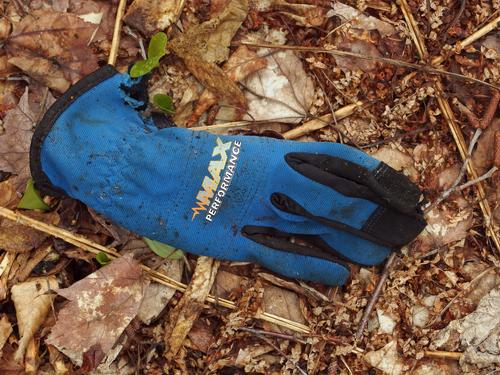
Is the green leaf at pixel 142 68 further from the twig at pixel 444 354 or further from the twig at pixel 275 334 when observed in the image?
the twig at pixel 444 354

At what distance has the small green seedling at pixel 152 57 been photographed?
249cm

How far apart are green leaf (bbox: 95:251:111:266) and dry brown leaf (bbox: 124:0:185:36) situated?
1.05 m

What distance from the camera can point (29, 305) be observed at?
2.46 metres

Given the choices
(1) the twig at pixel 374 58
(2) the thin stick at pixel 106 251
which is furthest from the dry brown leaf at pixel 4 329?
(1) the twig at pixel 374 58

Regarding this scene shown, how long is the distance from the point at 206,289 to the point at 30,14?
1501mm

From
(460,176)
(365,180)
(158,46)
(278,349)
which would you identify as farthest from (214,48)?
(278,349)

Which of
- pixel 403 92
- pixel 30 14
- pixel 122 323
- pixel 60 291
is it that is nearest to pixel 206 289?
pixel 122 323

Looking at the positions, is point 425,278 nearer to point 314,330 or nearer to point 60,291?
point 314,330

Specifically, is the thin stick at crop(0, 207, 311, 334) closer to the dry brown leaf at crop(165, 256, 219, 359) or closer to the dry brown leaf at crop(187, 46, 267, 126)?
the dry brown leaf at crop(165, 256, 219, 359)

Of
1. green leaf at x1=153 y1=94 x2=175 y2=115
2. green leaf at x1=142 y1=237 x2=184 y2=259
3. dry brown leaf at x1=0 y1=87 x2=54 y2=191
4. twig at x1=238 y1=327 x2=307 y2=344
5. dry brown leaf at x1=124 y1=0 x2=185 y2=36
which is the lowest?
twig at x1=238 y1=327 x2=307 y2=344

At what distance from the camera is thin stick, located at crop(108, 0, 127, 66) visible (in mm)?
2609

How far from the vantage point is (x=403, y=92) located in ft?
8.68

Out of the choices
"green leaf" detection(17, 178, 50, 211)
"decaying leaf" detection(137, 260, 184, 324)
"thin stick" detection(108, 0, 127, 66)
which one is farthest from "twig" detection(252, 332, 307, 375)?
"thin stick" detection(108, 0, 127, 66)

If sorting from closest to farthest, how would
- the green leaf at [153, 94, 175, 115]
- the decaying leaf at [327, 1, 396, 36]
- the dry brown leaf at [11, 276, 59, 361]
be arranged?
1. the dry brown leaf at [11, 276, 59, 361]
2. the green leaf at [153, 94, 175, 115]
3. the decaying leaf at [327, 1, 396, 36]
